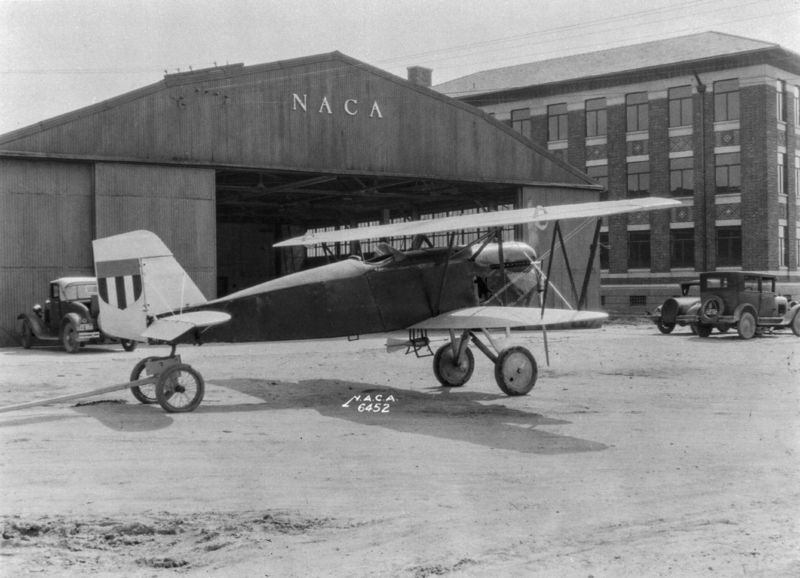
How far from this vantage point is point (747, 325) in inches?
1118

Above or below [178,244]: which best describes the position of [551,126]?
above

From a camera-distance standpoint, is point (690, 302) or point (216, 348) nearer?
point (216, 348)

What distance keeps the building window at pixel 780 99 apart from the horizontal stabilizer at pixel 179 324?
45.2 m

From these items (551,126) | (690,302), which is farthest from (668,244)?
(690,302)

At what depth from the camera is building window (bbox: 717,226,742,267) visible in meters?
48.8

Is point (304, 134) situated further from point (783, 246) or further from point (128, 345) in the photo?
point (783, 246)

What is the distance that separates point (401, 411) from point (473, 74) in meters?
56.5

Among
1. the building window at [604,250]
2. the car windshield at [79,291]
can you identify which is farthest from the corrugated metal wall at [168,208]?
the building window at [604,250]

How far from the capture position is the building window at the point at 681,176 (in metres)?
50.7

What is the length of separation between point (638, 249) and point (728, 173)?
703 centimetres

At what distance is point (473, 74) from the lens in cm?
6544

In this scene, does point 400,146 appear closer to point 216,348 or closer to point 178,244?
point 178,244

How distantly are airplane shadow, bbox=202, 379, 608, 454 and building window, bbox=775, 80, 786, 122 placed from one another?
41802 mm

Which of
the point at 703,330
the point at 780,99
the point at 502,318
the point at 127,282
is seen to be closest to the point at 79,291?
the point at 127,282
